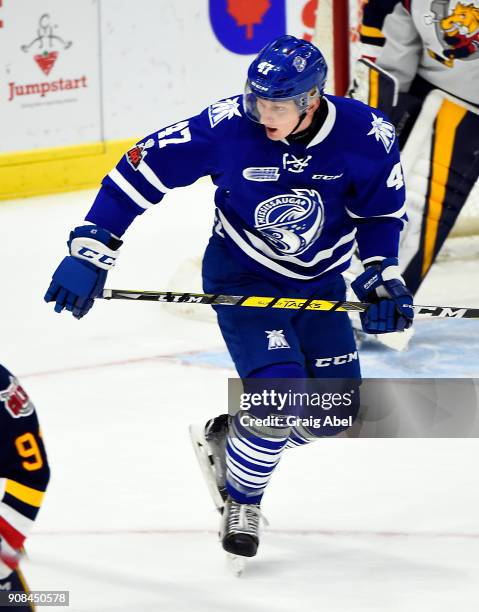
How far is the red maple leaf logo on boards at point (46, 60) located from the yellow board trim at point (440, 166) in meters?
2.14

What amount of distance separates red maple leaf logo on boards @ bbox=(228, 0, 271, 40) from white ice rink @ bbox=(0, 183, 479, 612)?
5.75ft

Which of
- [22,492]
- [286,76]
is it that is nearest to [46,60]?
[286,76]

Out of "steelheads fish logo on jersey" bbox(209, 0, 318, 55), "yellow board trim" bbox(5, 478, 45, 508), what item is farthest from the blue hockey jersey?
"steelheads fish logo on jersey" bbox(209, 0, 318, 55)

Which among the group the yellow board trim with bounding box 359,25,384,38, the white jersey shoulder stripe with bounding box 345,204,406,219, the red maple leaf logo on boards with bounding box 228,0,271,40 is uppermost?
the white jersey shoulder stripe with bounding box 345,204,406,219

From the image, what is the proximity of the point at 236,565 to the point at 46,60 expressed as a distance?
365 cm

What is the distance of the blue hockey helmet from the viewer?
281cm

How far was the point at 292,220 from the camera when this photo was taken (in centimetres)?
297

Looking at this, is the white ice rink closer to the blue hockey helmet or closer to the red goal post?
the red goal post

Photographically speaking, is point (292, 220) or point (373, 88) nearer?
point (292, 220)

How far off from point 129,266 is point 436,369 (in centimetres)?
155

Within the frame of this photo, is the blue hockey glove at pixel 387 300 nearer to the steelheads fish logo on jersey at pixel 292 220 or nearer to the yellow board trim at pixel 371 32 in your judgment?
the steelheads fish logo on jersey at pixel 292 220

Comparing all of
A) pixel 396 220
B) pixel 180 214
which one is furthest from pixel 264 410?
pixel 180 214

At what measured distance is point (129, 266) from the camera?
5477mm

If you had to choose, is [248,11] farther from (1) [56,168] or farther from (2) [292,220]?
(2) [292,220]
